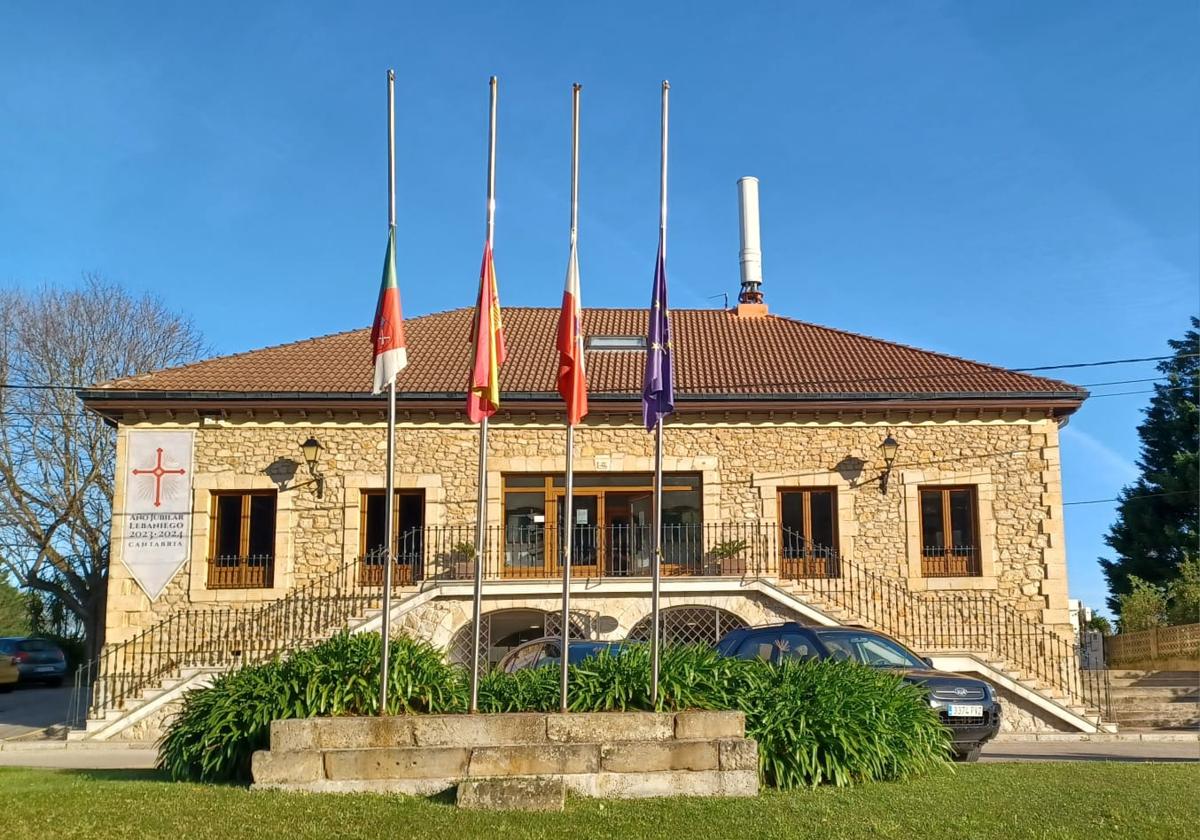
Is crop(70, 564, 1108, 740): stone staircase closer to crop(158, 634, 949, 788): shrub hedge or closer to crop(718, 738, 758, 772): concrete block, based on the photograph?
crop(158, 634, 949, 788): shrub hedge

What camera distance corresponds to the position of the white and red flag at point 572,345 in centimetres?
929

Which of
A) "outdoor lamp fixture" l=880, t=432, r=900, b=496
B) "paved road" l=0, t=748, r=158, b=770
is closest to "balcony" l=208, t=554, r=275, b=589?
"paved road" l=0, t=748, r=158, b=770

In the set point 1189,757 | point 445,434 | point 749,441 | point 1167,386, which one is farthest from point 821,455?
point 1167,386

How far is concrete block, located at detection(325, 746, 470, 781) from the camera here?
7746 mm

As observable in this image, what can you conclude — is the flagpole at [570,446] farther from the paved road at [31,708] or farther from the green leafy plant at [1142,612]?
the green leafy plant at [1142,612]

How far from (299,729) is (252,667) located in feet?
5.46

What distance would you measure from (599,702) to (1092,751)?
30.4 ft

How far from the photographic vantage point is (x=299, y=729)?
25.7ft

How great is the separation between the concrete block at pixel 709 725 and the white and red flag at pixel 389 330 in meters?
3.31

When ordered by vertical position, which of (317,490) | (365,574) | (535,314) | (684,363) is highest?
(535,314)

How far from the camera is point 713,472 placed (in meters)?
20.5

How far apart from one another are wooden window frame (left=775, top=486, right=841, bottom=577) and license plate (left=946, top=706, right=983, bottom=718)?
7.85m

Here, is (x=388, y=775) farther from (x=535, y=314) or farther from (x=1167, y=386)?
(x=1167, y=386)

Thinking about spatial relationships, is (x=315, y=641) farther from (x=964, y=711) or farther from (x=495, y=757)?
(x=495, y=757)
